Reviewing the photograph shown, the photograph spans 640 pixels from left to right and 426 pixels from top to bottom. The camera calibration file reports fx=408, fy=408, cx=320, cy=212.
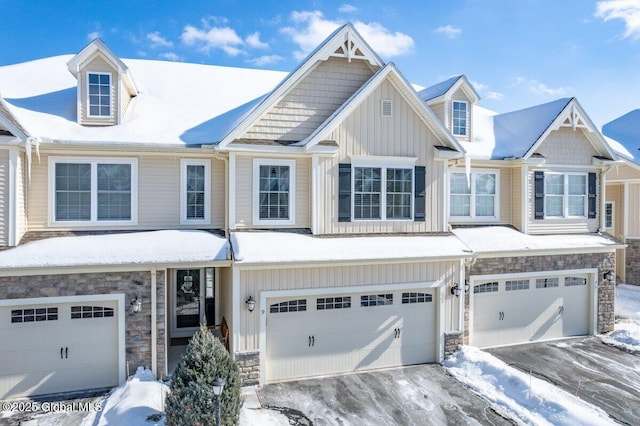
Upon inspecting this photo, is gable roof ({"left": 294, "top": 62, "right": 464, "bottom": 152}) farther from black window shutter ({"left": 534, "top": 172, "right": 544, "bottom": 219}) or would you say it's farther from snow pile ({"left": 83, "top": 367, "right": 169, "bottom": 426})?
snow pile ({"left": 83, "top": 367, "right": 169, "bottom": 426})

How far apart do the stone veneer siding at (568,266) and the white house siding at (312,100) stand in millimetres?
6072

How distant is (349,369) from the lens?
401 inches

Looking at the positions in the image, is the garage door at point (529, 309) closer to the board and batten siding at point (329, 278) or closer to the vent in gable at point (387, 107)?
the board and batten siding at point (329, 278)

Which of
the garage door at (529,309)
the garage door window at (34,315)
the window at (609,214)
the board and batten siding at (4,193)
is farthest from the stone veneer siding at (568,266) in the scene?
the board and batten siding at (4,193)

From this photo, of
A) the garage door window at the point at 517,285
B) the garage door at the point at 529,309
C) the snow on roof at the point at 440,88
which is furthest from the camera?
the snow on roof at the point at 440,88

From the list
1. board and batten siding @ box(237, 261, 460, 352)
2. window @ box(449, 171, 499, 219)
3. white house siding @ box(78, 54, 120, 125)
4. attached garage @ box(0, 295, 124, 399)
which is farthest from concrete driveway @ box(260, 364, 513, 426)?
white house siding @ box(78, 54, 120, 125)

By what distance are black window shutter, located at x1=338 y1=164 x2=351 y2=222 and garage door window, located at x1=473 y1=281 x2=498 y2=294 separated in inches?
181

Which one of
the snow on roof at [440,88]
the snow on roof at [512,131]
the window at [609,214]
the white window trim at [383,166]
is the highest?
the snow on roof at [440,88]

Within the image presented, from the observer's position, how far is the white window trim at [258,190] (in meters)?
10.2

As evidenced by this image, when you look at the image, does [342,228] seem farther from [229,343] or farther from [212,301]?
[212,301]

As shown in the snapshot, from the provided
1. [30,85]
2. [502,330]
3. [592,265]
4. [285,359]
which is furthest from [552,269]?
[30,85]

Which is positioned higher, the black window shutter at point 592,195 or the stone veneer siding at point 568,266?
the black window shutter at point 592,195

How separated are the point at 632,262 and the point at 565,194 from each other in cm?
867

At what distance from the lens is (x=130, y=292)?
9.16m
